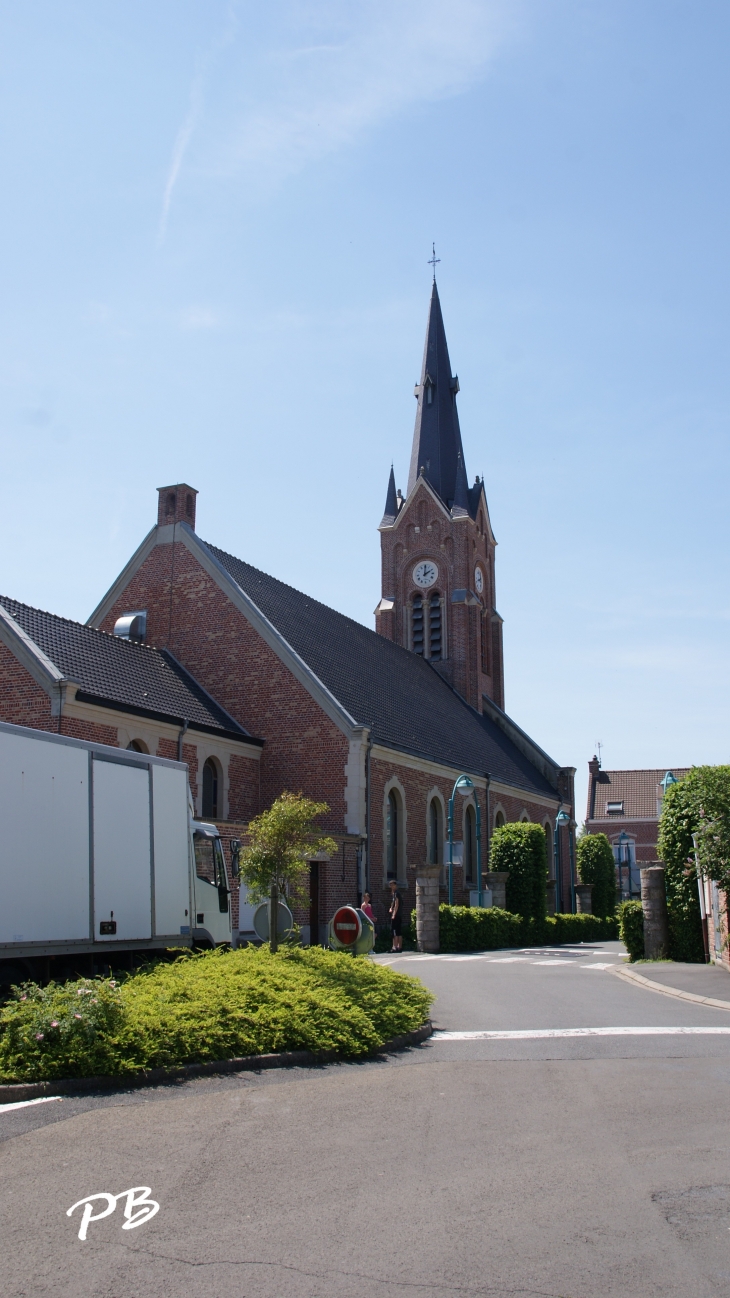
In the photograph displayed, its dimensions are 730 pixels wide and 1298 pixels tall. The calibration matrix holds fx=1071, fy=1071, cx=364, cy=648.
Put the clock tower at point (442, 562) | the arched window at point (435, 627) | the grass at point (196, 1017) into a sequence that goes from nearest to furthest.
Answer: the grass at point (196, 1017)
the clock tower at point (442, 562)
the arched window at point (435, 627)

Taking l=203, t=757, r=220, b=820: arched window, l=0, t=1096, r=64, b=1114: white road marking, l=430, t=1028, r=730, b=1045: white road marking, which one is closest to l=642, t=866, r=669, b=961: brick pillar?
l=430, t=1028, r=730, b=1045: white road marking

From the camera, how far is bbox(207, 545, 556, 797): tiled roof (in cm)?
3056

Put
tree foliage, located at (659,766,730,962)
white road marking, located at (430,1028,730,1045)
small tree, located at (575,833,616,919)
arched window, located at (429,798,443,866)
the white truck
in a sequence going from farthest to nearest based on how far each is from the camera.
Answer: small tree, located at (575,833,616,919), arched window, located at (429,798,443,866), tree foliage, located at (659,766,730,962), the white truck, white road marking, located at (430,1028,730,1045)

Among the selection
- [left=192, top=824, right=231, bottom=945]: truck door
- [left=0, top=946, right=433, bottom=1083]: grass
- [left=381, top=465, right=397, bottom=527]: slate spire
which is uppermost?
[left=381, top=465, right=397, bottom=527]: slate spire

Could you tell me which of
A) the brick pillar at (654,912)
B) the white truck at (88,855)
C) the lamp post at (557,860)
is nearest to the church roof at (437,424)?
the lamp post at (557,860)

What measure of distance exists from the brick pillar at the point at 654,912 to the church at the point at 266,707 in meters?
7.82

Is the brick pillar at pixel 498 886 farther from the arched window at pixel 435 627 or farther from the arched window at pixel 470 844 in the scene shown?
the arched window at pixel 435 627

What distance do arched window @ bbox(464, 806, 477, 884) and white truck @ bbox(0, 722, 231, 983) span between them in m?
20.6

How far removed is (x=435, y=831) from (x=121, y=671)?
1227 centimetres

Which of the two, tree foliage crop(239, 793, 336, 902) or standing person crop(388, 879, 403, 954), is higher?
tree foliage crop(239, 793, 336, 902)

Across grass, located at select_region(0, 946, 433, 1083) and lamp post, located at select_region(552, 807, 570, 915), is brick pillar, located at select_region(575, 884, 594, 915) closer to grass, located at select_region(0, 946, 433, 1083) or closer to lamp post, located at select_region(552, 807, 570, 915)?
lamp post, located at select_region(552, 807, 570, 915)

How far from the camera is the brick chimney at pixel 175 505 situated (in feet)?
102

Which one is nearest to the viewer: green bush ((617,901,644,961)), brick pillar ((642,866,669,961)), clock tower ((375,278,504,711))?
brick pillar ((642,866,669,961))

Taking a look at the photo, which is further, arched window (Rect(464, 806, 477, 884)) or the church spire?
the church spire
